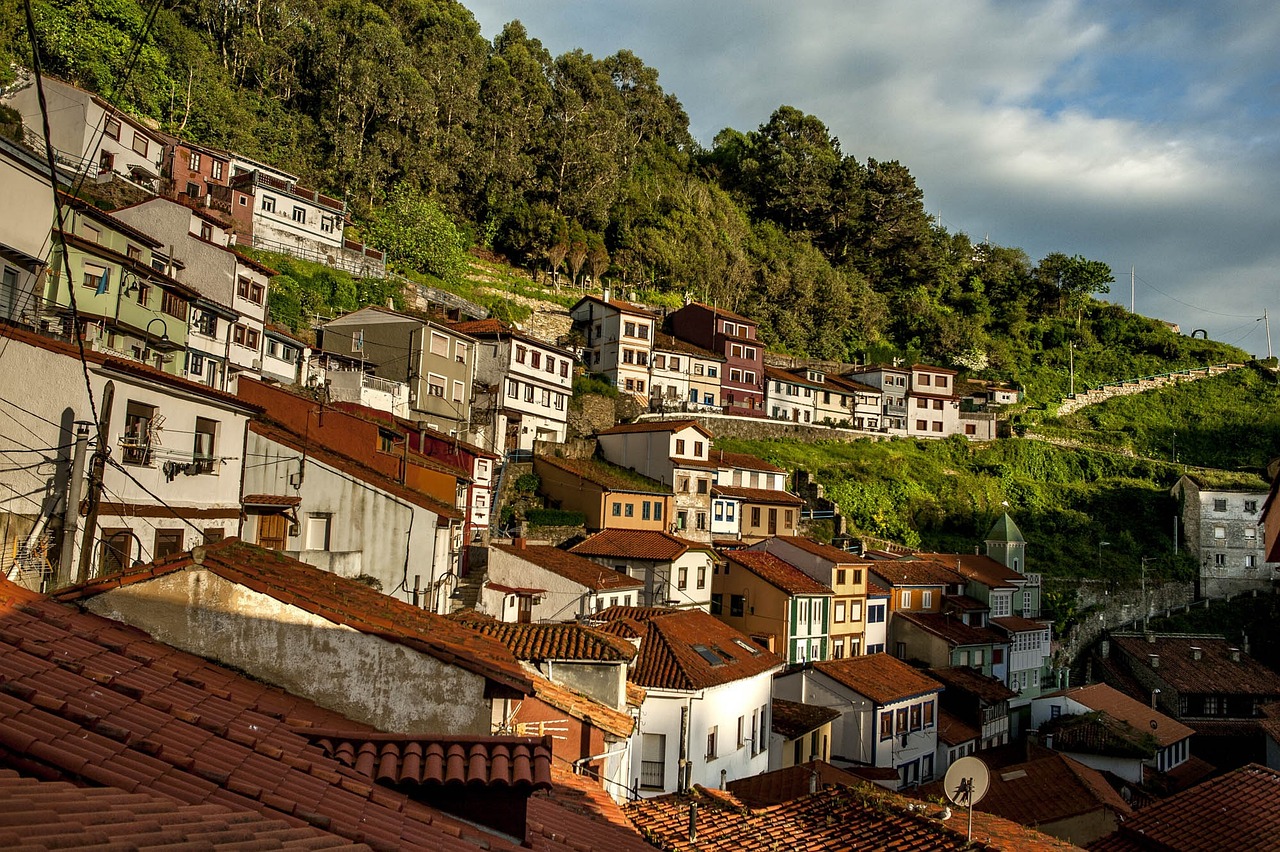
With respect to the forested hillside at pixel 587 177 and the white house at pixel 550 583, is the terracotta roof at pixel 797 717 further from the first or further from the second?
the forested hillside at pixel 587 177

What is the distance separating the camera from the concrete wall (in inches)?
342

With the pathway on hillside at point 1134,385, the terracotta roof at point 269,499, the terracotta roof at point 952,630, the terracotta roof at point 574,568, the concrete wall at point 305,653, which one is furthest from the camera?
the pathway on hillside at point 1134,385

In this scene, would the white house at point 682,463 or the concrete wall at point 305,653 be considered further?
the white house at point 682,463

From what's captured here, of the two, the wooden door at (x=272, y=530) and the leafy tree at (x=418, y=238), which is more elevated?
the leafy tree at (x=418, y=238)

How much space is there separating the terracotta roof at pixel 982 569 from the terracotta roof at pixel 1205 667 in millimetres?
7769

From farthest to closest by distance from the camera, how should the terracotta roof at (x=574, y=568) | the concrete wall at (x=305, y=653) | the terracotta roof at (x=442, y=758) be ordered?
the terracotta roof at (x=574, y=568) → the concrete wall at (x=305, y=653) → the terracotta roof at (x=442, y=758)

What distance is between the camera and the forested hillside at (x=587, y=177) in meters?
65.2

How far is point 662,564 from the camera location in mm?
39312

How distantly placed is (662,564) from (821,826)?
24327mm

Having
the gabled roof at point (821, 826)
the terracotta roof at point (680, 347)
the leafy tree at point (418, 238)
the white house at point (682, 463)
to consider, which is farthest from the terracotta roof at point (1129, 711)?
the leafy tree at point (418, 238)

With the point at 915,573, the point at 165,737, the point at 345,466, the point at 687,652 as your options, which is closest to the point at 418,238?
the point at 915,573

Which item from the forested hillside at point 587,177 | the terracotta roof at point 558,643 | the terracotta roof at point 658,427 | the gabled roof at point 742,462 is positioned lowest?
the terracotta roof at point 558,643

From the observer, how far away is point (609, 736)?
54.1 feet

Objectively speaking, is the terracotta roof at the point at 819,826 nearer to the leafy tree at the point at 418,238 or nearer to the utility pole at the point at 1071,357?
the leafy tree at the point at 418,238
